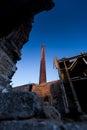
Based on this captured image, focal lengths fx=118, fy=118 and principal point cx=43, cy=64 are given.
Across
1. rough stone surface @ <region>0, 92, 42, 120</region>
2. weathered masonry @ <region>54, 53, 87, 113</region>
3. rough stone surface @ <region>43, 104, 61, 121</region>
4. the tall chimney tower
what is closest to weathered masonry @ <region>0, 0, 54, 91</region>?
rough stone surface @ <region>0, 92, 42, 120</region>

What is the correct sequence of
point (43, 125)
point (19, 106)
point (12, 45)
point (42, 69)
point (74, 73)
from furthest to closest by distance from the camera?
1. point (42, 69)
2. point (74, 73)
3. point (12, 45)
4. point (19, 106)
5. point (43, 125)

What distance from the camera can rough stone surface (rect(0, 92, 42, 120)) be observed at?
946 mm

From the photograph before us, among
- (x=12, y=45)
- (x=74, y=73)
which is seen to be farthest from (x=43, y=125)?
(x=74, y=73)

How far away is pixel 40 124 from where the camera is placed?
2.52ft

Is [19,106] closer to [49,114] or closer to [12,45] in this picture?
[49,114]

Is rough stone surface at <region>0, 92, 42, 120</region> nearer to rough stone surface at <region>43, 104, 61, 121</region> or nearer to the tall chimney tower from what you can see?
rough stone surface at <region>43, 104, 61, 121</region>

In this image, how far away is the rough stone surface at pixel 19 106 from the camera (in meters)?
0.95

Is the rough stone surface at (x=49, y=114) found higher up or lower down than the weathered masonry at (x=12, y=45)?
lower down

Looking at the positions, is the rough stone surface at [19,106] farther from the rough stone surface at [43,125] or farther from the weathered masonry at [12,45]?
the weathered masonry at [12,45]

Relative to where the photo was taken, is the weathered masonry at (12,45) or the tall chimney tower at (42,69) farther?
the tall chimney tower at (42,69)

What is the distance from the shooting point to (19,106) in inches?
38.8

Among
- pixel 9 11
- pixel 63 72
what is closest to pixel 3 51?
pixel 9 11

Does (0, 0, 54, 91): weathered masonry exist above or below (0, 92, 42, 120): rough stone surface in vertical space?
above

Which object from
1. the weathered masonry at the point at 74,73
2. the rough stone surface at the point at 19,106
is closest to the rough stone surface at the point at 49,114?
the rough stone surface at the point at 19,106
